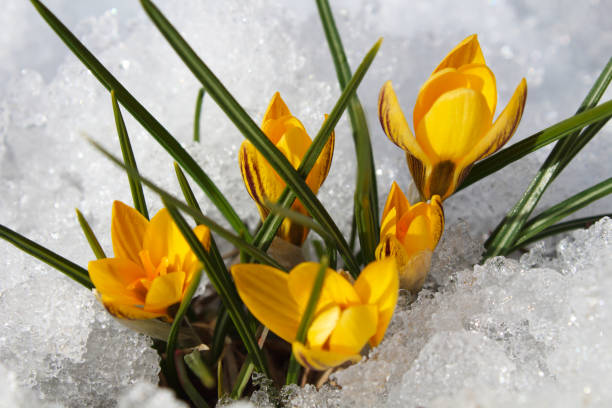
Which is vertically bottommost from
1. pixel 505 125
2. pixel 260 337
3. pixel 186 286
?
pixel 260 337

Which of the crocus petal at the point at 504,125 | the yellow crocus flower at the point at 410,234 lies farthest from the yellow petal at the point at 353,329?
the crocus petal at the point at 504,125

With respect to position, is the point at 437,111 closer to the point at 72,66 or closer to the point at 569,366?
the point at 569,366

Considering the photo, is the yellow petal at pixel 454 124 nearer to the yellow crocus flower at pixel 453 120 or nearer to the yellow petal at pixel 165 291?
the yellow crocus flower at pixel 453 120

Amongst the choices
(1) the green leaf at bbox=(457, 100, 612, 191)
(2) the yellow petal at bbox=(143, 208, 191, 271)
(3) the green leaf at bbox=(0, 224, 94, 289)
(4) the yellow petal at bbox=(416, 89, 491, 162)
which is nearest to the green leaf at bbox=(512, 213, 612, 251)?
(1) the green leaf at bbox=(457, 100, 612, 191)

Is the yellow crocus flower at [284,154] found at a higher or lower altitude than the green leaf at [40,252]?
higher

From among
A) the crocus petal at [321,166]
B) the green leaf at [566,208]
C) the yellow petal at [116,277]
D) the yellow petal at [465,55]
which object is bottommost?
the green leaf at [566,208]

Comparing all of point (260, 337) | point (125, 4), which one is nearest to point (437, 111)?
point (260, 337)
